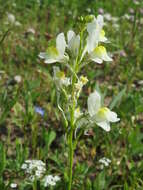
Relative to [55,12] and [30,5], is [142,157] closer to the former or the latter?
[55,12]

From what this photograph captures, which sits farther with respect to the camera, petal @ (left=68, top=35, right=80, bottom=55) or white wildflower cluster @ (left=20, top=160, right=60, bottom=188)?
white wildflower cluster @ (left=20, top=160, right=60, bottom=188)

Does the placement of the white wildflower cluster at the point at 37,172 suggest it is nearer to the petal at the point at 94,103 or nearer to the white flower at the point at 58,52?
the petal at the point at 94,103

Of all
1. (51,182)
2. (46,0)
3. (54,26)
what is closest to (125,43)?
(54,26)

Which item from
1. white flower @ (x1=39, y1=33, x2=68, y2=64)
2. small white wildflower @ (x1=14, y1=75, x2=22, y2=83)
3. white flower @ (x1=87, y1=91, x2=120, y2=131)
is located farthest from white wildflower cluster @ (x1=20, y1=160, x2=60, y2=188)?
Result: small white wildflower @ (x1=14, y1=75, x2=22, y2=83)

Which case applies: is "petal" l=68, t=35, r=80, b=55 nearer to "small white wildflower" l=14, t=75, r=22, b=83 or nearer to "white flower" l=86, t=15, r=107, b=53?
"white flower" l=86, t=15, r=107, b=53

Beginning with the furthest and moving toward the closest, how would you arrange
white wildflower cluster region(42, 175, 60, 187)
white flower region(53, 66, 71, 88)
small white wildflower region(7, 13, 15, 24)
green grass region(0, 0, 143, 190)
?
small white wildflower region(7, 13, 15, 24)
green grass region(0, 0, 143, 190)
white wildflower cluster region(42, 175, 60, 187)
white flower region(53, 66, 71, 88)

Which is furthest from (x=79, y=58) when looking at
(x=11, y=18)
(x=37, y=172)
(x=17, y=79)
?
(x=11, y=18)
